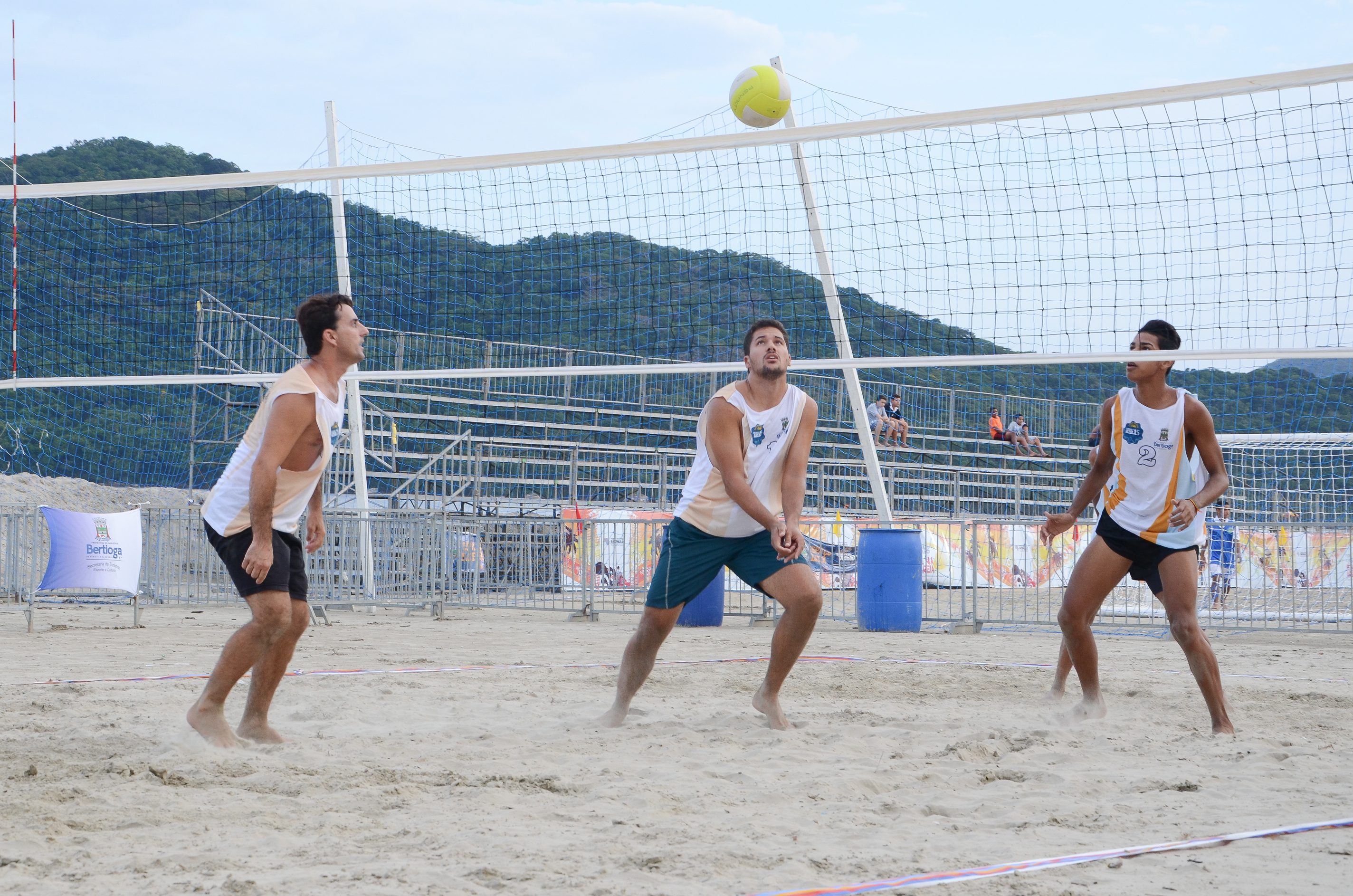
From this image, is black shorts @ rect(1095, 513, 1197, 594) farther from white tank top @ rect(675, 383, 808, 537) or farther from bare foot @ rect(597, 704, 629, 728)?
bare foot @ rect(597, 704, 629, 728)

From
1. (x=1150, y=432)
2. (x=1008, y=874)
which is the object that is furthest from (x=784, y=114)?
(x=1008, y=874)

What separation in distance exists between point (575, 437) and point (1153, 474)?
60.9 feet

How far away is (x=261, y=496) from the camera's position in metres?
4.04

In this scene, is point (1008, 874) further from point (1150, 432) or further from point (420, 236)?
point (420, 236)

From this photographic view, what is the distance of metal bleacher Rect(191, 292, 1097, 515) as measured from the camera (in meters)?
18.3

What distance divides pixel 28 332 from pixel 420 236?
9.10 m

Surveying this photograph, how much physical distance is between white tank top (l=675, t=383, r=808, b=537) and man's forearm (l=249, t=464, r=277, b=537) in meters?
1.53

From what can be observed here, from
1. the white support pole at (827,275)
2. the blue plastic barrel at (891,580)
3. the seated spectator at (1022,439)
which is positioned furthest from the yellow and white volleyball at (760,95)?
the seated spectator at (1022,439)

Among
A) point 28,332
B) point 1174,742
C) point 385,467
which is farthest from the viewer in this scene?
point 385,467

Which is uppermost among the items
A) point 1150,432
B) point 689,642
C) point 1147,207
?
point 1147,207

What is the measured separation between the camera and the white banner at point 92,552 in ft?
28.9

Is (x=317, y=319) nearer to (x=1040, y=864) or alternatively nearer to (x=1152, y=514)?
(x=1040, y=864)

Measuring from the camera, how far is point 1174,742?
4422 mm

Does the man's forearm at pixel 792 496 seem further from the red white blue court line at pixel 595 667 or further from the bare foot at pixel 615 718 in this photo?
the red white blue court line at pixel 595 667
